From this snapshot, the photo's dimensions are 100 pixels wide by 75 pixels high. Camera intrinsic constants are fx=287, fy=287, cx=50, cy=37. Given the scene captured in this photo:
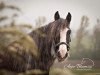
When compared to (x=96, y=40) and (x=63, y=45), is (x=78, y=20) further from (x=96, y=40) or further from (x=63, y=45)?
(x=63, y=45)

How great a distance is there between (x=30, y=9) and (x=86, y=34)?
91cm

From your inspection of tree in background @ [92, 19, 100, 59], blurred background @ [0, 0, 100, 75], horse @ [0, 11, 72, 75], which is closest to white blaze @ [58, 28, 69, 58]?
horse @ [0, 11, 72, 75]

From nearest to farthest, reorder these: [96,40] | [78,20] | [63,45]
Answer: [63,45] < [78,20] < [96,40]

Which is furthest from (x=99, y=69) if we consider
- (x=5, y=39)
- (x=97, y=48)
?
(x=5, y=39)

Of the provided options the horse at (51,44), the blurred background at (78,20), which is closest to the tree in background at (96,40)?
the blurred background at (78,20)

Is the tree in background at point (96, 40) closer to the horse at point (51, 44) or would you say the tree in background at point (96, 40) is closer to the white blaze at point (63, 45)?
the horse at point (51, 44)

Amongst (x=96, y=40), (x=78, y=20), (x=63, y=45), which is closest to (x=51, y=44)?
(x=63, y=45)

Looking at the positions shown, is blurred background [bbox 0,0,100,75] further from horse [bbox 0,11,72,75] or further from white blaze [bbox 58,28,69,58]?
white blaze [bbox 58,28,69,58]

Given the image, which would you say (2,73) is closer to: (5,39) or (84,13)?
(5,39)

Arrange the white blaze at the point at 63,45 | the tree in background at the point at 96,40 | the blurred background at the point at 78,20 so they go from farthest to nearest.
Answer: the tree in background at the point at 96,40, the blurred background at the point at 78,20, the white blaze at the point at 63,45

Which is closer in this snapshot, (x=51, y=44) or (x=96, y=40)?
(x=51, y=44)

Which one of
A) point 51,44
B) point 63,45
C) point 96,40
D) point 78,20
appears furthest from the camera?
point 96,40

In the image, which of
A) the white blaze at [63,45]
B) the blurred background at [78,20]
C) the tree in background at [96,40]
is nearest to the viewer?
the white blaze at [63,45]

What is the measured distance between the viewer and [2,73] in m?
0.97
